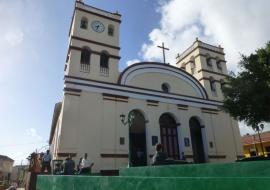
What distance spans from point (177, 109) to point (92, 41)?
360 inches

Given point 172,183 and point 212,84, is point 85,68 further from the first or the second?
point 172,183

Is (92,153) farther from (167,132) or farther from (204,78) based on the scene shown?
(204,78)

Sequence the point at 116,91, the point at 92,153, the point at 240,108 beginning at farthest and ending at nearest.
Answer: the point at 116,91, the point at 240,108, the point at 92,153

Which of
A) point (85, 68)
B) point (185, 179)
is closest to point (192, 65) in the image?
point (85, 68)

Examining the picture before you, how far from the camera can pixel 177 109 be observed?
773 inches

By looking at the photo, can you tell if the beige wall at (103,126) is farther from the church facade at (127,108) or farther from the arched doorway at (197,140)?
the arched doorway at (197,140)

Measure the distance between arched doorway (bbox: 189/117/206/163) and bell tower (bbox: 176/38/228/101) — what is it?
11.3ft

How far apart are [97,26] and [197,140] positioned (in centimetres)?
1329

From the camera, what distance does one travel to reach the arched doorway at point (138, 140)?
17.3 metres

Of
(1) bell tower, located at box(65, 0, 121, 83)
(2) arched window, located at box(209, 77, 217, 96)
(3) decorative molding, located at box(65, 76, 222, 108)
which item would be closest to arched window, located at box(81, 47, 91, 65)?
(1) bell tower, located at box(65, 0, 121, 83)

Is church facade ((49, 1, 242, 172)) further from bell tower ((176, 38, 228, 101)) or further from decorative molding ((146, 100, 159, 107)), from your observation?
bell tower ((176, 38, 228, 101))

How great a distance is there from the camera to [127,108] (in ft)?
57.5

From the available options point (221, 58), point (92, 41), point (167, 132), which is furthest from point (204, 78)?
point (92, 41)

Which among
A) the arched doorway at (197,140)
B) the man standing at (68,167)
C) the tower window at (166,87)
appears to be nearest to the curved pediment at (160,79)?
the tower window at (166,87)
